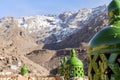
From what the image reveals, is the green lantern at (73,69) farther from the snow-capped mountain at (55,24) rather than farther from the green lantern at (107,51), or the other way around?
the snow-capped mountain at (55,24)

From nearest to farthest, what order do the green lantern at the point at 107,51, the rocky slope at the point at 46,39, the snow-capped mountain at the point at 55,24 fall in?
the green lantern at the point at 107,51, the rocky slope at the point at 46,39, the snow-capped mountain at the point at 55,24

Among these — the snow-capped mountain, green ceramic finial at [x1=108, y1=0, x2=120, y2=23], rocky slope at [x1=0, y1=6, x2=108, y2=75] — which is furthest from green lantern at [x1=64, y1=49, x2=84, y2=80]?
the snow-capped mountain

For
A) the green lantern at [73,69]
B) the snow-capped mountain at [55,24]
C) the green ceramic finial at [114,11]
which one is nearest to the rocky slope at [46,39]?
the snow-capped mountain at [55,24]

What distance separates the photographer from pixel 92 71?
324cm

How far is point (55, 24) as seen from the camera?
191500mm

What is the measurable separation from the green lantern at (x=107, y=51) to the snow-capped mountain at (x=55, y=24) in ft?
515

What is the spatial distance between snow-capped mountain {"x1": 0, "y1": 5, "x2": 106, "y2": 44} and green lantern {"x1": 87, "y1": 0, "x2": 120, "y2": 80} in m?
157

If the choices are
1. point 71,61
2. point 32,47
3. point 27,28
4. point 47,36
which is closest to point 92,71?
point 71,61

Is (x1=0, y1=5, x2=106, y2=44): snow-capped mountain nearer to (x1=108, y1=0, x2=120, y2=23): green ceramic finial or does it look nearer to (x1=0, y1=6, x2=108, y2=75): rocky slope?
(x1=0, y1=6, x2=108, y2=75): rocky slope

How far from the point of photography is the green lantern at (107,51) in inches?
117

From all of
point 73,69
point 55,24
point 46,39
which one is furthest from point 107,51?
point 55,24

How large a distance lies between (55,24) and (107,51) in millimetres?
188691

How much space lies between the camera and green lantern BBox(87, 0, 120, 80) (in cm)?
297

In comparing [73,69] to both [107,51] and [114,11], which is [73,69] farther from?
[107,51]
